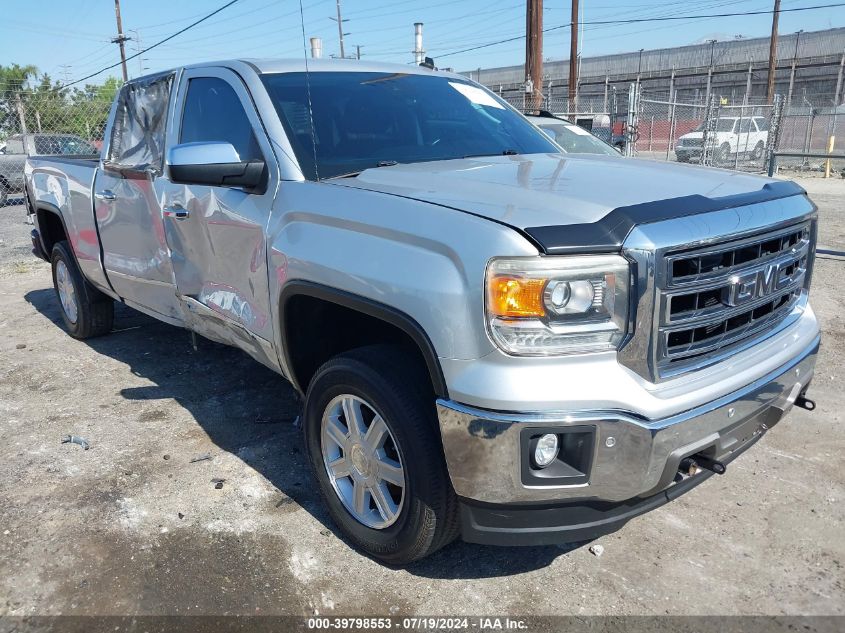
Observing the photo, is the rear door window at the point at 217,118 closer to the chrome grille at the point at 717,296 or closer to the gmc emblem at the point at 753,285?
the chrome grille at the point at 717,296

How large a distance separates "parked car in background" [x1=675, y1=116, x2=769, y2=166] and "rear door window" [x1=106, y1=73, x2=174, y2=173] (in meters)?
18.5

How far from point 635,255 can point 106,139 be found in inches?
166

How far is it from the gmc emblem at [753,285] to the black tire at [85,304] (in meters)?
4.91

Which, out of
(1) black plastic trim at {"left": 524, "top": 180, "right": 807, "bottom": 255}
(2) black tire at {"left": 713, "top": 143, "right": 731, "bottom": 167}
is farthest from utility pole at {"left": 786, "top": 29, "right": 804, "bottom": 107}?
(1) black plastic trim at {"left": 524, "top": 180, "right": 807, "bottom": 255}

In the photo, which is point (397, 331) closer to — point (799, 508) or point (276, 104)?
point (276, 104)

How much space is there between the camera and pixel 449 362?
7.15 feet

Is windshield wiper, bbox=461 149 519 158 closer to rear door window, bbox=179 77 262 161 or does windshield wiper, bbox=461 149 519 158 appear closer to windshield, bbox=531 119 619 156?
rear door window, bbox=179 77 262 161

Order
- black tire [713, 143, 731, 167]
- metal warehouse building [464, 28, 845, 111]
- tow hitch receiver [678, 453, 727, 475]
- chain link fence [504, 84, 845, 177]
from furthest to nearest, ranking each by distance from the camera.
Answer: metal warehouse building [464, 28, 845, 111] → black tire [713, 143, 731, 167] → chain link fence [504, 84, 845, 177] → tow hitch receiver [678, 453, 727, 475]

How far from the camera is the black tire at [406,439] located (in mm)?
2379

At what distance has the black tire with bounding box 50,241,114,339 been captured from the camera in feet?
18.3

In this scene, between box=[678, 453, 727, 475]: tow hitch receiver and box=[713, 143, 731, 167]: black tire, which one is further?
box=[713, 143, 731, 167]: black tire

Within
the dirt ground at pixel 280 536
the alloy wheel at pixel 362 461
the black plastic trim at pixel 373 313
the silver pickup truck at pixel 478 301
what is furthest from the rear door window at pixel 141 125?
the alloy wheel at pixel 362 461

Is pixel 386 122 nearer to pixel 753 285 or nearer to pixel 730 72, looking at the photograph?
pixel 753 285

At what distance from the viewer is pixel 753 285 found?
7.86 ft
